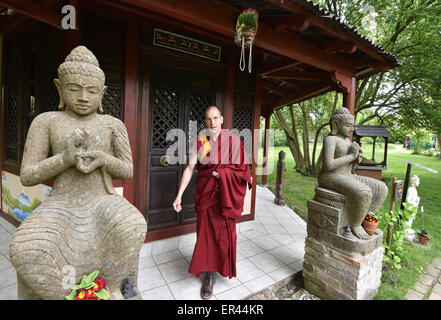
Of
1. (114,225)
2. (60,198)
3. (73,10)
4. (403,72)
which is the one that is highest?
(403,72)

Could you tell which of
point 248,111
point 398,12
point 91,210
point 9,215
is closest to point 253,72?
point 248,111

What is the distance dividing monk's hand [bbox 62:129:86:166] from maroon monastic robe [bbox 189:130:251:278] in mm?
Result: 1337

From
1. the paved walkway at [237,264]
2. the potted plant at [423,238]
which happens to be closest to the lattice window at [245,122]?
the paved walkway at [237,264]

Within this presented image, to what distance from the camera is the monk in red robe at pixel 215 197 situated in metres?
2.61

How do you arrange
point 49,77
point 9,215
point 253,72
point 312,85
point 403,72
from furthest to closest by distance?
point 403,72
point 312,85
point 253,72
point 9,215
point 49,77

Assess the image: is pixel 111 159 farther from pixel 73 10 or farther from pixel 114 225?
pixel 73 10

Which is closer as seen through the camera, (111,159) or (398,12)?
(111,159)

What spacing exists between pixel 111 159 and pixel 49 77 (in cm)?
259

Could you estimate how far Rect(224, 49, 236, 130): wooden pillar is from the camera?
163 inches

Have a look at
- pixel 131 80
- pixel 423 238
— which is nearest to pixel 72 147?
pixel 131 80

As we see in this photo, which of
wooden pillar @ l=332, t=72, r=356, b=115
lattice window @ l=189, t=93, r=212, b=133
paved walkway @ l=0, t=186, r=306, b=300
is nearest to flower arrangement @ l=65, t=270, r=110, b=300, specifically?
paved walkway @ l=0, t=186, r=306, b=300

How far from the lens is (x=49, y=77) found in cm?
325

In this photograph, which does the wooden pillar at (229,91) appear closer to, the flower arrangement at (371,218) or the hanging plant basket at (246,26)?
the hanging plant basket at (246,26)

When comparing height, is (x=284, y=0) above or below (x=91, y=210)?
above
